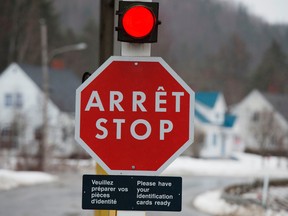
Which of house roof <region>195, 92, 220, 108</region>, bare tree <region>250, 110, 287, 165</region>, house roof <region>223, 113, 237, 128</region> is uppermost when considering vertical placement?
house roof <region>195, 92, 220, 108</region>

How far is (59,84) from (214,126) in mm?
16596

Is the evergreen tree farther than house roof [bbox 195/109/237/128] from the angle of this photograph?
Yes

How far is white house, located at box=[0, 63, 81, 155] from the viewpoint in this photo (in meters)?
49.2

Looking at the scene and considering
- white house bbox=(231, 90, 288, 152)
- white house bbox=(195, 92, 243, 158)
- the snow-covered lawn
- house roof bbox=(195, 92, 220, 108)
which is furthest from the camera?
white house bbox=(231, 90, 288, 152)

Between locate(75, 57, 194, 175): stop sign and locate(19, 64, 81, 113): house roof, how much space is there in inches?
1878

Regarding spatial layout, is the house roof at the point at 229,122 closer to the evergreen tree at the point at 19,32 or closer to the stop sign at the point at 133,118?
the evergreen tree at the point at 19,32

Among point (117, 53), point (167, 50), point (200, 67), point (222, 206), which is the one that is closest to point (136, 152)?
point (117, 53)

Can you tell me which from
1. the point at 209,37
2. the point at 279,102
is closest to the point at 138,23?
the point at 279,102

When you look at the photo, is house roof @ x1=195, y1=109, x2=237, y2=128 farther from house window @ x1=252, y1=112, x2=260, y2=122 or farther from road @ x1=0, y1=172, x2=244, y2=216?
road @ x1=0, y1=172, x2=244, y2=216

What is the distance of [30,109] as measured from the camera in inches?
2013

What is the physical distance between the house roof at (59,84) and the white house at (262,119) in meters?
20.4

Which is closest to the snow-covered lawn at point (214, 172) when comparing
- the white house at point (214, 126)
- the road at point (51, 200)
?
the road at point (51, 200)

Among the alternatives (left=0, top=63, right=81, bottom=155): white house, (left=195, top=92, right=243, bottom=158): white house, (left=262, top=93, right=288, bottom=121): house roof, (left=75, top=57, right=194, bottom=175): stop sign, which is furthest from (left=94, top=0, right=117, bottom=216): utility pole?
(left=262, top=93, right=288, bottom=121): house roof

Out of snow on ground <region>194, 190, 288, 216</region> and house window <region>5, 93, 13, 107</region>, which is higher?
snow on ground <region>194, 190, 288, 216</region>
